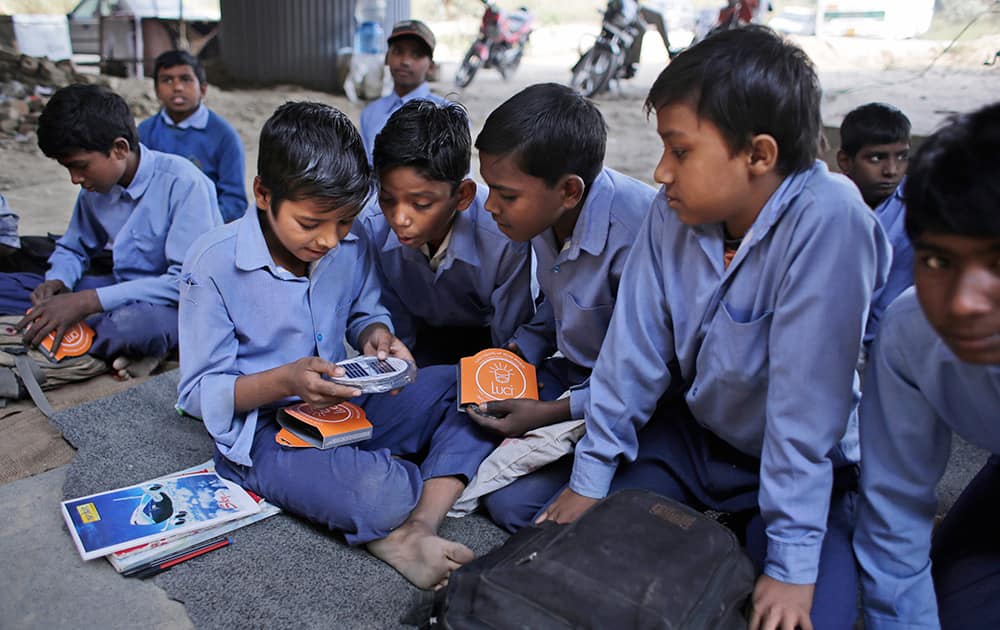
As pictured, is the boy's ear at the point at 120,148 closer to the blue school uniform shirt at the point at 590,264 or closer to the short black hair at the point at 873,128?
the blue school uniform shirt at the point at 590,264

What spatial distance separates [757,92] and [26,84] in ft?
27.1

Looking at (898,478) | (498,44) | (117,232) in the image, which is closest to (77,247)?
(117,232)

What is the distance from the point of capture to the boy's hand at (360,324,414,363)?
180cm

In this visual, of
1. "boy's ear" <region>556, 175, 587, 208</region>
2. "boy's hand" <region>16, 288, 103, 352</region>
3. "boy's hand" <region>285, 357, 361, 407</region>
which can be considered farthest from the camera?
"boy's hand" <region>16, 288, 103, 352</region>

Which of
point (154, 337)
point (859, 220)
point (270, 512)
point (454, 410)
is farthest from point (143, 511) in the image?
point (859, 220)

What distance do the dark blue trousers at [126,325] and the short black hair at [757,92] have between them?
1.85 m

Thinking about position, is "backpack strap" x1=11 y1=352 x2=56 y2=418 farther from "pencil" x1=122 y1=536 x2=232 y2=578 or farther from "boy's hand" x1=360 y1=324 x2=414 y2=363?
"boy's hand" x1=360 y1=324 x2=414 y2=363

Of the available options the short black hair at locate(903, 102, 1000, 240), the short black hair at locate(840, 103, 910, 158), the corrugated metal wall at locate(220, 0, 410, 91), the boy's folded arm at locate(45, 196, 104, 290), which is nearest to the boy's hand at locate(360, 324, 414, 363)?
the short black hair at locate(903, 102, 1000, 240)

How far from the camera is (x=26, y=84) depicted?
7.51 meters

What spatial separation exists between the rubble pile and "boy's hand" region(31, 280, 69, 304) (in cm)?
487

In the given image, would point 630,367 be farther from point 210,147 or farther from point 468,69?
point 468,69

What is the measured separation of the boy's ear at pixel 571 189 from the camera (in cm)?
177

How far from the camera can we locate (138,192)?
251cm

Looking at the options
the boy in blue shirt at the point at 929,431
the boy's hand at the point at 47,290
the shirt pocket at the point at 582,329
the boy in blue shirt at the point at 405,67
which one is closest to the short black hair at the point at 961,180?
the boy in blue shirt at the point at 929,431
